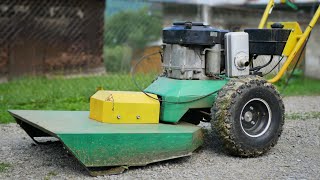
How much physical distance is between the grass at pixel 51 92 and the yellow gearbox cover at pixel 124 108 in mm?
2215

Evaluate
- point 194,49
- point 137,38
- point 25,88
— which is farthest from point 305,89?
point 137,38

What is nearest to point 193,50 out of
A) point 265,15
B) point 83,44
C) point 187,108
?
point 187,108

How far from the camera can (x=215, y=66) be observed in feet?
17.8

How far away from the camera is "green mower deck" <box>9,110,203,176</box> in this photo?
4.38 meters

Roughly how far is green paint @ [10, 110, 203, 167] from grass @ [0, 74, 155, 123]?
8.09 ft

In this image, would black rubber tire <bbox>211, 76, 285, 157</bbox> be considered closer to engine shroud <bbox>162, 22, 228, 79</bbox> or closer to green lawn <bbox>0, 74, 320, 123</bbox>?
engine shroud <bbox>162, 22, 228, 79</bbox>

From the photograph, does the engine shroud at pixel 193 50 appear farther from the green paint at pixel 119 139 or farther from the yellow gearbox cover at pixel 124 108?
the green paint at pixel 119 139

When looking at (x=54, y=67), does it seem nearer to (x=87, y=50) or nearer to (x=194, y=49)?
(x=87, y=50)

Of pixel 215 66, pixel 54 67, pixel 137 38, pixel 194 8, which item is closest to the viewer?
pixel 215 66

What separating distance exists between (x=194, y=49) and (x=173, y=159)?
109 centimetres

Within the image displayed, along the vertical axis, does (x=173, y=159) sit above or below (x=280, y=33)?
below

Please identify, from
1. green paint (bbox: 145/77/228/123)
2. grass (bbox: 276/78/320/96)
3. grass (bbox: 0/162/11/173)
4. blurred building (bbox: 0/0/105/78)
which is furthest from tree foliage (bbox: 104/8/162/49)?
grass (bbox: 0/162/11/173)

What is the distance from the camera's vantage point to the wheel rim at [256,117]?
5211 mm

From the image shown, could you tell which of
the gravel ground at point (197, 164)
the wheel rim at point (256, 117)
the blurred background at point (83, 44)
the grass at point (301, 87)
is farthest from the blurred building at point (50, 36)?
the wheel rim at point (256, 117)
